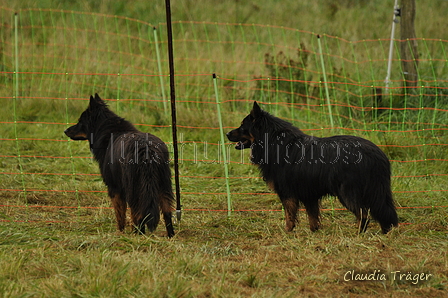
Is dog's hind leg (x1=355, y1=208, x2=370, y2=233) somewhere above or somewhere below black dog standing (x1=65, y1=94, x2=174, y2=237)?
below

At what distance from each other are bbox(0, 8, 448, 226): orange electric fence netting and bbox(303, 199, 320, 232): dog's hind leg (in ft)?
2.24

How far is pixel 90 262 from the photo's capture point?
4500 mm

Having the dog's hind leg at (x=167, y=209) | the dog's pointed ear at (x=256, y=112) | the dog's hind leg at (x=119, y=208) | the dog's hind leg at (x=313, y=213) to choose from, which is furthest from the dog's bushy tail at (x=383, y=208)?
the dog's hind leg at (x=119, y=208)

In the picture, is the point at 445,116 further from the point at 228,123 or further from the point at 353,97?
the point at 228,123

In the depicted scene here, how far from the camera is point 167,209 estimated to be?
5668 millimetres

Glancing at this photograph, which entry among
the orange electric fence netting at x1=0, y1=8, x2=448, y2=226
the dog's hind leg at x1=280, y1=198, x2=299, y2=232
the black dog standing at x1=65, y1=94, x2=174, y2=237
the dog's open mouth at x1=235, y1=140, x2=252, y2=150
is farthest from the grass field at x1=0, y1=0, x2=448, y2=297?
the dog's open mouth at x1=235, y1=140, x2=252, y2=150

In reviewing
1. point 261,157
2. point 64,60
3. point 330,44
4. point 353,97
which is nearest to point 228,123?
point 353,97

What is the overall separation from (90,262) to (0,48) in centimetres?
934

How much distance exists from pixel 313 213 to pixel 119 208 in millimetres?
2125

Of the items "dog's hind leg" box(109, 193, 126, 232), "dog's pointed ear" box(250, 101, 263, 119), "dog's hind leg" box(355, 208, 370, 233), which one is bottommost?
"dog's hind leg" box(355, 208, 370, 233)

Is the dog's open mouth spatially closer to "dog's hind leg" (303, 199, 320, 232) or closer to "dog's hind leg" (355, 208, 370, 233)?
"dog's hind leg" (303, 199, 320, 232)

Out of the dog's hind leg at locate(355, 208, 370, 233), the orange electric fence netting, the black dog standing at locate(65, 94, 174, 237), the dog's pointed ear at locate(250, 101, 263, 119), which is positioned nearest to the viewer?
the black dog standing at locate(65, 94, 174, 237)

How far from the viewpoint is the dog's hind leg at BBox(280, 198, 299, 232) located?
5922 mm

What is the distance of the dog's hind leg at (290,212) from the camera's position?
19.4ft
